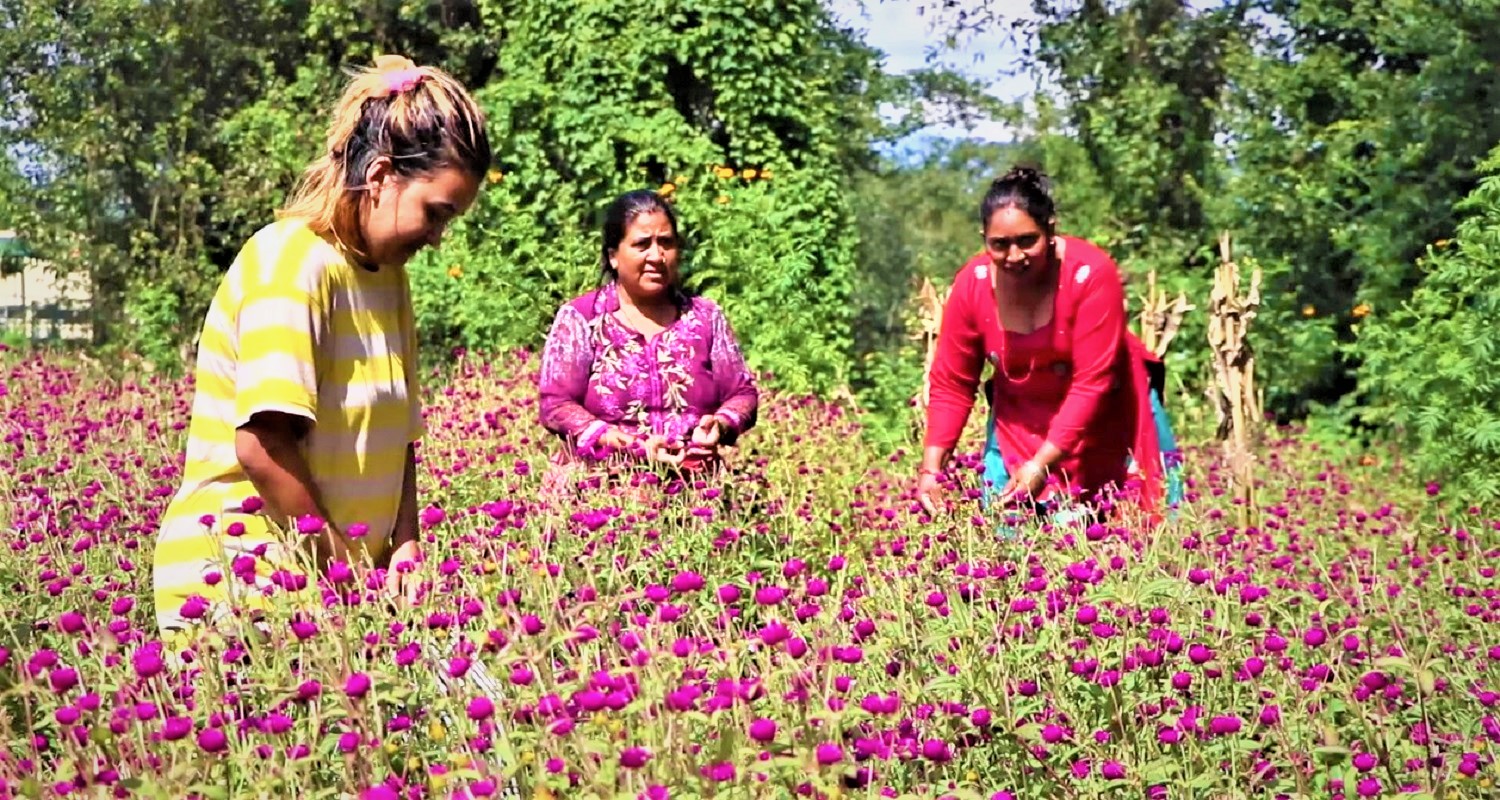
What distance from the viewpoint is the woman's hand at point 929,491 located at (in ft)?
13.5

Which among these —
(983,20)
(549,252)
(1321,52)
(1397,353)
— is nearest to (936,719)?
(1397,353)

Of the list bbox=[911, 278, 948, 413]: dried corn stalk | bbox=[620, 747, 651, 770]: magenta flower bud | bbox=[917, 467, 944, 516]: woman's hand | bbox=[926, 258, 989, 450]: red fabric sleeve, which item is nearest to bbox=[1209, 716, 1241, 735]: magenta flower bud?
bbox=[620, 747, 651, 770]: magenta flower bud

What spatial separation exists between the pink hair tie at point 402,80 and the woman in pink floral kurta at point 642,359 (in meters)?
1.93

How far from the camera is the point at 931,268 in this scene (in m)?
22.9

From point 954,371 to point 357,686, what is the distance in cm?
294

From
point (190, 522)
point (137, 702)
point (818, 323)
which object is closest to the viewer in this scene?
point (137, 702)

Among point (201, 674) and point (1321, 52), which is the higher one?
point (1321, 52)

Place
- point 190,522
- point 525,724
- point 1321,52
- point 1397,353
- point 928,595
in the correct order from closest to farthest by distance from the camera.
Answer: point 525,724 → point 190,522 → point 928,595 → point 1397,353 → point 1321,52

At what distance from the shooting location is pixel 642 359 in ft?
15.1

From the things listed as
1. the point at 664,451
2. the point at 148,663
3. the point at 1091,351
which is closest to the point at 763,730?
the point at 148,663

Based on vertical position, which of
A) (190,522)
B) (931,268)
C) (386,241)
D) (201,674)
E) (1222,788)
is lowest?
(1222,788)

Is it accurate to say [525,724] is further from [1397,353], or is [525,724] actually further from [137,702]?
[1397,353]

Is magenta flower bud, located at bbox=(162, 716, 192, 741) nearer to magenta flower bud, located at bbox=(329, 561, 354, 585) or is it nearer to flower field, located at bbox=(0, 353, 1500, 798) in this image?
flower field, located at bbox=(0, 353, 1500, 798)

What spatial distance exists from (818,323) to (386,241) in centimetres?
717
